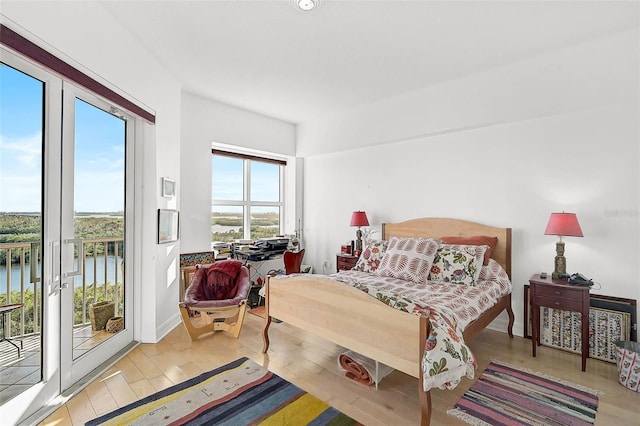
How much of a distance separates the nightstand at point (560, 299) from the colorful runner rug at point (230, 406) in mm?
2003

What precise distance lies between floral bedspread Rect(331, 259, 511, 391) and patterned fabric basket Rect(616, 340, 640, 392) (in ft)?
2.87

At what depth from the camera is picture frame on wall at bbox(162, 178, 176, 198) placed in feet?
10.3

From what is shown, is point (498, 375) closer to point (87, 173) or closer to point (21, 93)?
point (87, 173)

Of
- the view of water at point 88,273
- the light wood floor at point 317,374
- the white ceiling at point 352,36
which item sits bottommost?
the light wood floor at point 317,374

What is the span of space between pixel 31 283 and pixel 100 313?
2.69 feet

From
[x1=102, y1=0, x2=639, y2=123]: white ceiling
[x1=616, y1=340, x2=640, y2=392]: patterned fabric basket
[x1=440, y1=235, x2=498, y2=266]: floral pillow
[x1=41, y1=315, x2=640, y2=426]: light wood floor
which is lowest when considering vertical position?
[x1=41, y1=315, x2=640, y2=426]: light wood floor

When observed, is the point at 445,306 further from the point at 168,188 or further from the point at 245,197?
the point at 245,197

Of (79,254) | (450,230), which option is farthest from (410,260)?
(79,254)

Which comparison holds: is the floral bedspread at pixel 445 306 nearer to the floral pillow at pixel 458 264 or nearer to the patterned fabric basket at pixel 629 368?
the floral pillow at pixel 458 264

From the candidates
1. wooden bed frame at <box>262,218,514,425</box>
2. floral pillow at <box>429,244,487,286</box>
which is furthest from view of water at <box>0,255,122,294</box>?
floral pillow at <box>429,244,487,286</box>

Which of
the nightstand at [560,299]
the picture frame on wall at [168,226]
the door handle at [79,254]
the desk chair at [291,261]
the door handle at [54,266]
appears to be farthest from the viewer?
the desk chair at [291,261]

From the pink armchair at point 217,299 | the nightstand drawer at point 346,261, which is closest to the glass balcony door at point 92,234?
the pink armchair at point 217,299

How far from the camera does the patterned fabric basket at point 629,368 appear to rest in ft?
7.28

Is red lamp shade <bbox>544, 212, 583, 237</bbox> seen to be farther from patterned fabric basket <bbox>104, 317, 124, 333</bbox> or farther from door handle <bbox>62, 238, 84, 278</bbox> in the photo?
patterned fabric basket <bbox>104, 317, 124, 333</bbox>
